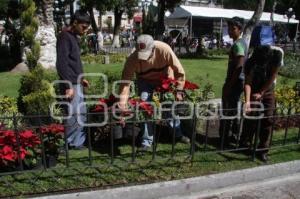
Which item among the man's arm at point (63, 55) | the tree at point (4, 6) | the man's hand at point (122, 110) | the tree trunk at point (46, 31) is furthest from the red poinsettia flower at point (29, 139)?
the tree at point (4, 6)

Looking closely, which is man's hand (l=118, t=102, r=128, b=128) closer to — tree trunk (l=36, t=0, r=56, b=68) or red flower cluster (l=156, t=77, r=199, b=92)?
red flower cluster (l=156, t=77, r=199, b=92)

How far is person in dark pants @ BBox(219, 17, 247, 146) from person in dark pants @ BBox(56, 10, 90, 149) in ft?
6.27

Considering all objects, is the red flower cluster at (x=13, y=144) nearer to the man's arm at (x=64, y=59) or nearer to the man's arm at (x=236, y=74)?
the man's arm at (x=64, y=59)

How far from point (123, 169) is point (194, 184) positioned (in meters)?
0.88

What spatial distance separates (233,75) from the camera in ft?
18.9

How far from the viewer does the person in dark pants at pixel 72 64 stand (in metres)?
5.39

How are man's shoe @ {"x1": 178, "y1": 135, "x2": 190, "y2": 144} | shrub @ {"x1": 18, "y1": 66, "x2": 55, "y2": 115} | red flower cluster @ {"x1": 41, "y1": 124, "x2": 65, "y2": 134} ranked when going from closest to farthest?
red flower cluster @ {"x1": 41, "y1": 124, "x2": 65, "y2": 134} → man's shoe @ {"x1": 178, "y1": 135, "x2": 190, "y2": 144} → shrub @ {"x1": 18, "y1": 66, "x2": 55, "y2": 115}

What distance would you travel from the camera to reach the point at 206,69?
53.9 ft

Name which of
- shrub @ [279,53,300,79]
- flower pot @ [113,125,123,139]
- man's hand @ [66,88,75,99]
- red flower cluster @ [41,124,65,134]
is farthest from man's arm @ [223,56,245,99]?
shrub @ [279,53,300,79]

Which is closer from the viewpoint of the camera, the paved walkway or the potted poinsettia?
the potted poinsettia

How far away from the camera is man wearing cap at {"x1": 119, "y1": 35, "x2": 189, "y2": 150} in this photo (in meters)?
5.60

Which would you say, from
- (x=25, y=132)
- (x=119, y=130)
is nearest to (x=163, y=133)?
(x=119, y=130)

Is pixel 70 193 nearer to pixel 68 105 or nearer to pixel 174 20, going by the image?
pixel 68 105

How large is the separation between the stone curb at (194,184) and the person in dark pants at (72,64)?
114 cm
